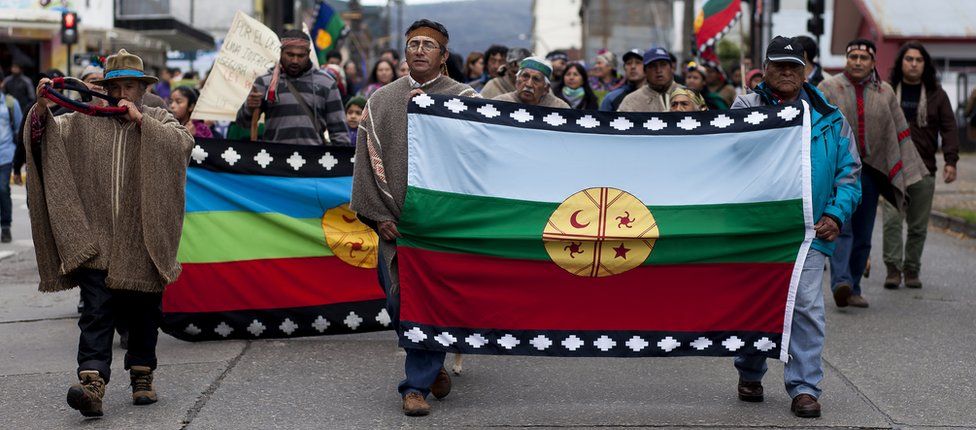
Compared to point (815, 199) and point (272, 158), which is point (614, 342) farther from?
point (272, 158)

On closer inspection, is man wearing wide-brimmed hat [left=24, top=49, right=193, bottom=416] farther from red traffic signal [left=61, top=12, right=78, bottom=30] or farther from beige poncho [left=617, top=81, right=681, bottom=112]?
red traffic signal [left=61, top=12, right=78, bottom=30]

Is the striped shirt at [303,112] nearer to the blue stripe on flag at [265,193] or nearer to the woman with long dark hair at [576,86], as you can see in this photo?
the blue stripe on flag at [265,193]

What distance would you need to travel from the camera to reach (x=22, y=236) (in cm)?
1515

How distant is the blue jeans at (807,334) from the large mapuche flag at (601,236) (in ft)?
0.22

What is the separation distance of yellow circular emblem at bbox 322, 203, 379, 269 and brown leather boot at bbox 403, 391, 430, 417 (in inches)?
83.1

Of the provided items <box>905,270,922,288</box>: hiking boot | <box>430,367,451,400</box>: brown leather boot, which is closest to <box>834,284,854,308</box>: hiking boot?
<box>905,270,922,288</box>: hiking boot

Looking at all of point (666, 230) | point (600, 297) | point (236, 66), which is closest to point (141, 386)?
point (600, 297)

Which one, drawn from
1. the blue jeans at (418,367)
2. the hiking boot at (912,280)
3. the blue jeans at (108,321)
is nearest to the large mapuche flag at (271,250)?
the blue jeans at (108,321)

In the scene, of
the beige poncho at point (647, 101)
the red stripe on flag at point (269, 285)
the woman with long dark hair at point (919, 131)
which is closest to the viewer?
the red stripe on flag at point (269, 285)

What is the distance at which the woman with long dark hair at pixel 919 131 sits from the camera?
34.9 ft

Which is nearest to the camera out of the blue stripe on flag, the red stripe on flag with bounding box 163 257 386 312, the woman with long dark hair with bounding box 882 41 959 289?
the red stripe on flag with bounding box 163 257 386 312

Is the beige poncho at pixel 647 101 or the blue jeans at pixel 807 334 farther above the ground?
the beige poncho at pixel 647 101

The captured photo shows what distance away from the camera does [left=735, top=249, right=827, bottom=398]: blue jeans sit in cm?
622

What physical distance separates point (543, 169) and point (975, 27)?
30324mm
